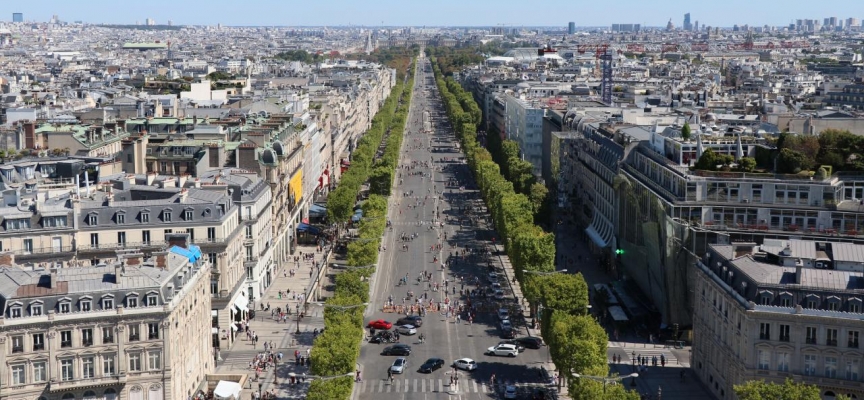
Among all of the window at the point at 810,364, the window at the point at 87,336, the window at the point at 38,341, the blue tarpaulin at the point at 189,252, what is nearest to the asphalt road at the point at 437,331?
the blue tarpaulin at the point at 189,252

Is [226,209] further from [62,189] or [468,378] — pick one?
[468,378]

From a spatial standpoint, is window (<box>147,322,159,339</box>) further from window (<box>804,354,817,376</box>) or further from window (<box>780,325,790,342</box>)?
window (<box>804,354,817,376</box>)

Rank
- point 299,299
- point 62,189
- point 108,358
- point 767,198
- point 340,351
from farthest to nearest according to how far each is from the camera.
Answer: point 299,299 → point 62,189 → point 767,198 → point 340,351 → point 108,358

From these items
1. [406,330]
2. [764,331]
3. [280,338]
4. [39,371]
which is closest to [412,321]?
[406,330]

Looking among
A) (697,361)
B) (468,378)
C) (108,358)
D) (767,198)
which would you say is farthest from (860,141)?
(108,358)

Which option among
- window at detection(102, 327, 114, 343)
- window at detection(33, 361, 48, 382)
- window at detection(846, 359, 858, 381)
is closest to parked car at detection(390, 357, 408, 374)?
window at detection(102, 327, 114, 343)

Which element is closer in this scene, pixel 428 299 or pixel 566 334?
pixel 566 334

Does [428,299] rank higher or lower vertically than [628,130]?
lower
